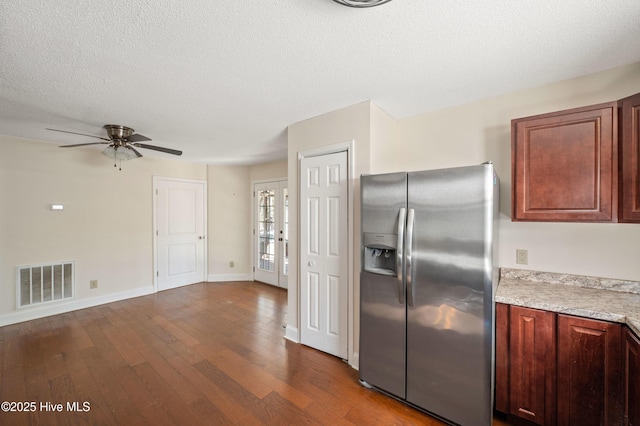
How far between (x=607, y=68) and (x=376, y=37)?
174cm

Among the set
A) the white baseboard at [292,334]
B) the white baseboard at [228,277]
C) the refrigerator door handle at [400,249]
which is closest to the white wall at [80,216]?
the white baseboard at [228,277]

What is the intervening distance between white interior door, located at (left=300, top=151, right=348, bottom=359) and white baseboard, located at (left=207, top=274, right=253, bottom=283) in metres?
2.98

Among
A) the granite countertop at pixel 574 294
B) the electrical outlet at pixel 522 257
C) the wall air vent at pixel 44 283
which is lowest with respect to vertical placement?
the wall air vent at pixel 44 283

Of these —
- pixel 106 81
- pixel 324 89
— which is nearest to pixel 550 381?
pixel 324 89

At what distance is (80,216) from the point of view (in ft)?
12.5

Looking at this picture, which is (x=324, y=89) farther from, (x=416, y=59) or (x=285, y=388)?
(x=285, y=388)

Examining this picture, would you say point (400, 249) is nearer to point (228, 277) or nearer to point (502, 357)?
point (502, 357)

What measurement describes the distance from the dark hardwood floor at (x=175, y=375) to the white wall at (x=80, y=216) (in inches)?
30.2

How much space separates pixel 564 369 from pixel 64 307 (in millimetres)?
5545

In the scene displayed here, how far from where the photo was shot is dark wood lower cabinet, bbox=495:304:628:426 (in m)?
1.37

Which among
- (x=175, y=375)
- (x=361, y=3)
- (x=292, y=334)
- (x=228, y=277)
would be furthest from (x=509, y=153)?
(x=228, y=277)

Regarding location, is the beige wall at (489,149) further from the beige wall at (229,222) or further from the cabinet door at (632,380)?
the beige wall at (229,222)

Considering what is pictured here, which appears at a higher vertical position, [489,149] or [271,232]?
[489,149]

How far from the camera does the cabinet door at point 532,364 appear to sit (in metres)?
1.56
